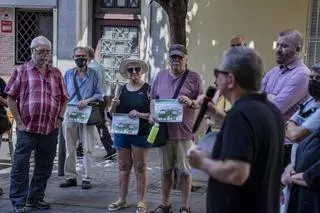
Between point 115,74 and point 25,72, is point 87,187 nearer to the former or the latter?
point 25,72

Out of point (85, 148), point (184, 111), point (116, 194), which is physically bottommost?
point (116, 194)

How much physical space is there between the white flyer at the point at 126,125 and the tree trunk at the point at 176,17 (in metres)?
1.62

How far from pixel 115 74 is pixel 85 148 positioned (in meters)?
4.67

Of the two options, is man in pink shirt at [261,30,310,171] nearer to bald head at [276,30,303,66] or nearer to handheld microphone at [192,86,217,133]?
bald head at [276,30,303,66]

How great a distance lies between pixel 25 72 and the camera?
6133mm

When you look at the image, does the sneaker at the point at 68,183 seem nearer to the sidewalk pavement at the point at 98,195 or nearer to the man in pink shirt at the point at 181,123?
the sidewalk pavement at the point at 98,195

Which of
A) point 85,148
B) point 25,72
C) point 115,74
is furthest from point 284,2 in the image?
point 25,72

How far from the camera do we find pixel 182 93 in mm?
5984

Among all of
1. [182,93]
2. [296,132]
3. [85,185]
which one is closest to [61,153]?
[85,185]

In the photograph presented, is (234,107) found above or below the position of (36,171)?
above

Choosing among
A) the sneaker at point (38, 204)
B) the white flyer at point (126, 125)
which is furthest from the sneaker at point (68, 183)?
the white flyer at point (126, 125)

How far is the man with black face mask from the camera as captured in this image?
23.7ft

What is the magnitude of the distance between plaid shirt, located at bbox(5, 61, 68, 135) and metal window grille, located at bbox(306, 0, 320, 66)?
600 cm

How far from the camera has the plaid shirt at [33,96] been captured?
6.07 metres
